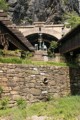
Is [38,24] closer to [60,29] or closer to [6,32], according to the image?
[60,29]

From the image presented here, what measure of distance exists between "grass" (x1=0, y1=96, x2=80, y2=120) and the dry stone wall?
124 centimetres

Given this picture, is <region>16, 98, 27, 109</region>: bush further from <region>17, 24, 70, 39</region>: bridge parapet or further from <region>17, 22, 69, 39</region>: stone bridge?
<region>17, 24, 70, 39</region>: bridge parapet

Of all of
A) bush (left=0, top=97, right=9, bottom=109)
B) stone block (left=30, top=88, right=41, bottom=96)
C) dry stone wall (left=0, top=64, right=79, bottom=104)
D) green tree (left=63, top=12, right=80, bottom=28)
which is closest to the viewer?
bush (left=0, top=97, right=9, bottom=109)

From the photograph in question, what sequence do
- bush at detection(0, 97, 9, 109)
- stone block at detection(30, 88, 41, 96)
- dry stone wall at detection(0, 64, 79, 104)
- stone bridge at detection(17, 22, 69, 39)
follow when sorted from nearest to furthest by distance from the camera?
1. bush at detection(0, 97, 9, 109)
2. dry stone wall at detection(0, 64, 79, 104)
3. stone block at detection(30, 88, 41, 96)
4. stone bridge at detection(17, 22, 69, 39)

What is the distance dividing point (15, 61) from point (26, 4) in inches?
1634

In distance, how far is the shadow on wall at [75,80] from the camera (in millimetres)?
26359

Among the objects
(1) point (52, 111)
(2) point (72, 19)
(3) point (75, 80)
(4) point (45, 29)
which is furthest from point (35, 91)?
(2) point (72, 19)

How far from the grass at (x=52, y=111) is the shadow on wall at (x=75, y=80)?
486 cm

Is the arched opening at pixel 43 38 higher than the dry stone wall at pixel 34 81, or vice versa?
the arched opening at pixel 43 38

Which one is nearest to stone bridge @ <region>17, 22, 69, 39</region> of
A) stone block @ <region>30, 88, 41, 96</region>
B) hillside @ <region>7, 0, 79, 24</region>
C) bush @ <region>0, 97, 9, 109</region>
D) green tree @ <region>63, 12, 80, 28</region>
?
green tree @ <region>63, 12, 80, 28</region>

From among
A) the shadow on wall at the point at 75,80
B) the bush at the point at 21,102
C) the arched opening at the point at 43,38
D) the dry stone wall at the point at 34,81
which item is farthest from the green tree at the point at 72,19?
the bush at the point at 21,102

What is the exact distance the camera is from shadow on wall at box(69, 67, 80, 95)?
26.4 metres

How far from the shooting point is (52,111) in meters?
19.0

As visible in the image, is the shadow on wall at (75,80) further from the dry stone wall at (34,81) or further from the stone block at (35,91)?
the stone block at (35,91)
